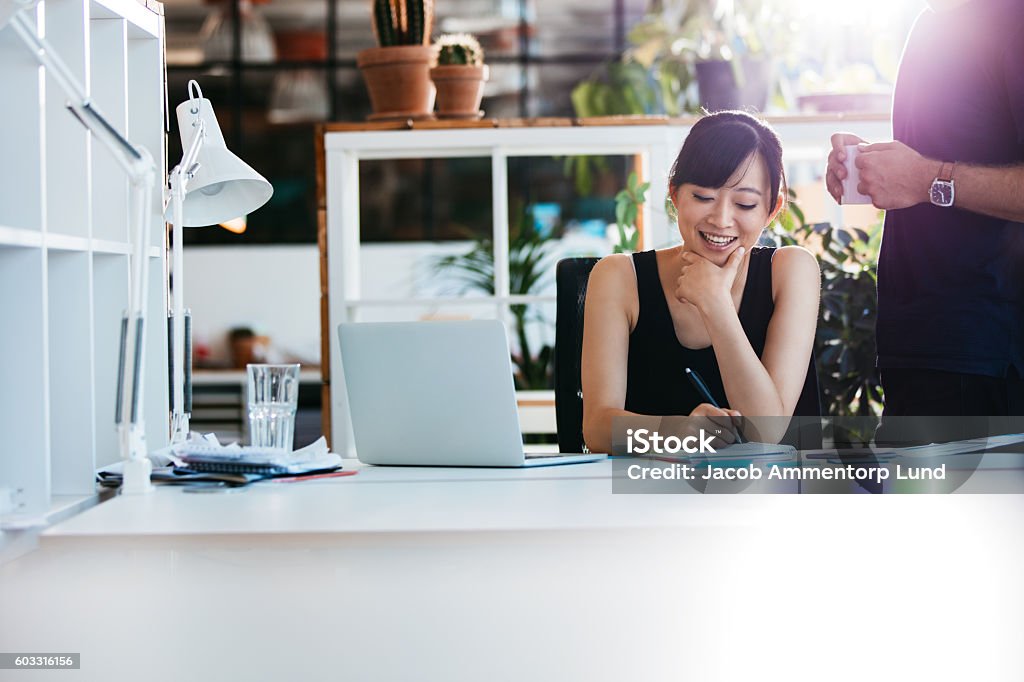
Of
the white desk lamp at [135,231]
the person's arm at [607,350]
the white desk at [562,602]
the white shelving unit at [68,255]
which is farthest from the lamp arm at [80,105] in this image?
the person's arm at [607,350]

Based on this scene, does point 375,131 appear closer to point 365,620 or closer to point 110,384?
point 110,384

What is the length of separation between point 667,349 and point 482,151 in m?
1.44

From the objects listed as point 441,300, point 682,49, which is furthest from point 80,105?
point 682,49

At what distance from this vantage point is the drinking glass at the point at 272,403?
5.84 ft

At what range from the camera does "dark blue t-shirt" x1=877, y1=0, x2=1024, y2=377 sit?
204cm

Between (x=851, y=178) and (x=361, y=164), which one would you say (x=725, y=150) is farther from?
(x=361, y=164)

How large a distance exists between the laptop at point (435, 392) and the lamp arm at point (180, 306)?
33 cm

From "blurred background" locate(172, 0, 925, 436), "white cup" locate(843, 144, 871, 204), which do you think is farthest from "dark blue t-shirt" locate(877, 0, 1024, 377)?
"blurred background" locate(172, 0, 925, 436)

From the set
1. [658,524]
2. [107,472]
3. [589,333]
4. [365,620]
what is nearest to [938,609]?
[658,524]

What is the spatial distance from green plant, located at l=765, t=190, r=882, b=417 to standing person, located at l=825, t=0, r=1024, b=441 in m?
0.91

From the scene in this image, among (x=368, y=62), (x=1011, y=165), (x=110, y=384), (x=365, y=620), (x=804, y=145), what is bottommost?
(x=365, y=620)

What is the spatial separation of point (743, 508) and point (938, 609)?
0.26 metres

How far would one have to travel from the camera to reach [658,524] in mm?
1298

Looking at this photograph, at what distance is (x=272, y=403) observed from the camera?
1.79 meters
